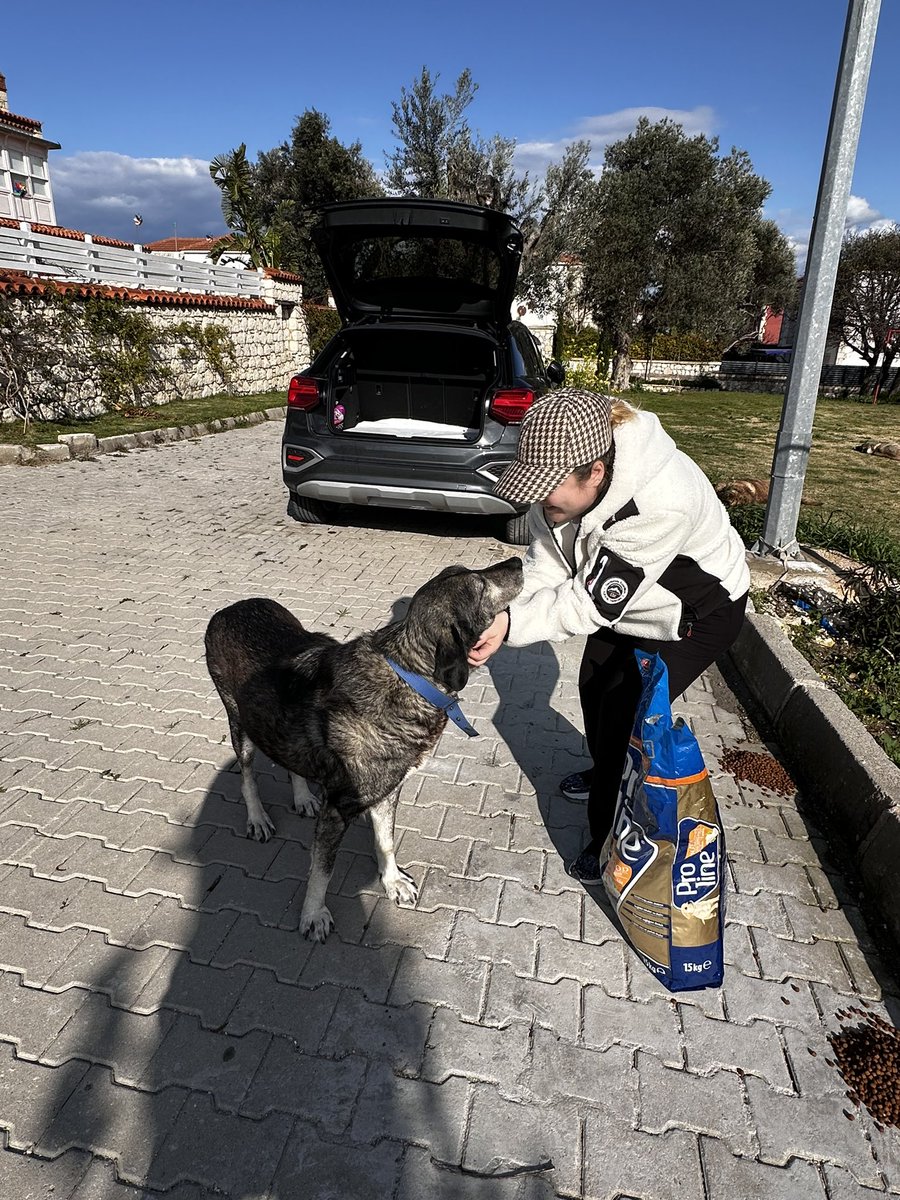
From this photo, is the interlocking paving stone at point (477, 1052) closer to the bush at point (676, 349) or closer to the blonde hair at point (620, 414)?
the blonde hair at point (620, 414)

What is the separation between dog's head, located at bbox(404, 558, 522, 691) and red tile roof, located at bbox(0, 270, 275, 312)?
39.9ft

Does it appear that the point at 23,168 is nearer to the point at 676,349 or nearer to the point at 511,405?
the point at 676,349

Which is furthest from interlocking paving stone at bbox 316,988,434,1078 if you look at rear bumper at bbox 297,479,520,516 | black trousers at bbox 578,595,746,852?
rear bumper at bbox 297,479,520,516

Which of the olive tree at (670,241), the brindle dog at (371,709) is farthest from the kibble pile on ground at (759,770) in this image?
the olive tree at (670,241)

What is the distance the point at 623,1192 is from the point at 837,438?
54.0ft

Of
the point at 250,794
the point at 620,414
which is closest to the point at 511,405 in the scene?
the point at 620,414

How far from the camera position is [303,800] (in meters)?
3.39

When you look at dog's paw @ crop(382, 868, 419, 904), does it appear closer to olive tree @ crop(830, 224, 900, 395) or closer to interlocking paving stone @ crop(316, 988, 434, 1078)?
interlocking paving stone @ crop(316, 988, 434, 1078)

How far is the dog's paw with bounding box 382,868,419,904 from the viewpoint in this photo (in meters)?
2.88

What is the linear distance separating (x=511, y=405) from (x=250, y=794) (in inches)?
180

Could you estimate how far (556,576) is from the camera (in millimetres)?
2934

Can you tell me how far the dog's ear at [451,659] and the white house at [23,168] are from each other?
3817cm

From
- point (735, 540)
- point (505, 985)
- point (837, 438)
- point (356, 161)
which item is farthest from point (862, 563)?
point (356, 161)

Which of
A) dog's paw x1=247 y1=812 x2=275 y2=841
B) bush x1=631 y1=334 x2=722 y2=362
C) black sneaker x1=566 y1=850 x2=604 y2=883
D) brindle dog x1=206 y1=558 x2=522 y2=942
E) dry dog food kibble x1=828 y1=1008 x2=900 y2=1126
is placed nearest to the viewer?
dry dog food kibble x1=828 y1=1008 x2=900 y2=1126
